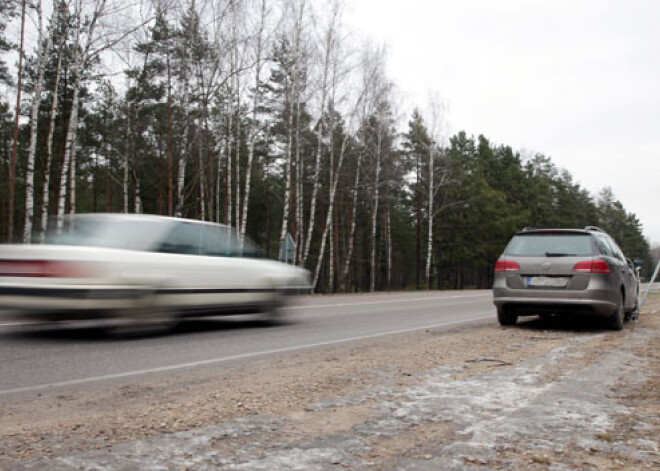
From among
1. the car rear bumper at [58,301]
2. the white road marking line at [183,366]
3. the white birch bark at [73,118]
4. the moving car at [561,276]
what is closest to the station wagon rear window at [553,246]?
the moving car at [561,276]

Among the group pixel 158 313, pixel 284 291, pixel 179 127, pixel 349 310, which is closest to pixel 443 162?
pixel 179 127

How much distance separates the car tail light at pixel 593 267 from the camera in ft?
30.4

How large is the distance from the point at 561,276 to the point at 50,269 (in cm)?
757

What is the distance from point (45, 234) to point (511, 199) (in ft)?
209

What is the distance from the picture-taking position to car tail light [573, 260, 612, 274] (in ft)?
30.4

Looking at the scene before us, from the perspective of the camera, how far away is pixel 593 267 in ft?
30.4

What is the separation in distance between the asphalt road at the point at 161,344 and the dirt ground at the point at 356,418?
0.52m

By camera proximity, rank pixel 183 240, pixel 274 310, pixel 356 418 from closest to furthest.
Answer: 1. pixel 356 418
2. pixel 183 240
3. pixel 274 310

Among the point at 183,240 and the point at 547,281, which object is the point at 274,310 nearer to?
the point at 183,240

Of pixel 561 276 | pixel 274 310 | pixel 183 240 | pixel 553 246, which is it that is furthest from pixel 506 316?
pixel 183 240

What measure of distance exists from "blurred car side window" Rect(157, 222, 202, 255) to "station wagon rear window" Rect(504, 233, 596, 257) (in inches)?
206

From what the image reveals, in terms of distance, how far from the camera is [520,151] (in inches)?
3243

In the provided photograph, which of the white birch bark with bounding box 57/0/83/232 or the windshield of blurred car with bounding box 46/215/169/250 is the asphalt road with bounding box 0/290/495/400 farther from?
the white birch bark with bounding box 57/0/83/232

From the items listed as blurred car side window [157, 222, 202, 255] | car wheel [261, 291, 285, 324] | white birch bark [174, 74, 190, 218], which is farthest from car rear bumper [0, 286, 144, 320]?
white birch bark [174, 74, 190, 218]
